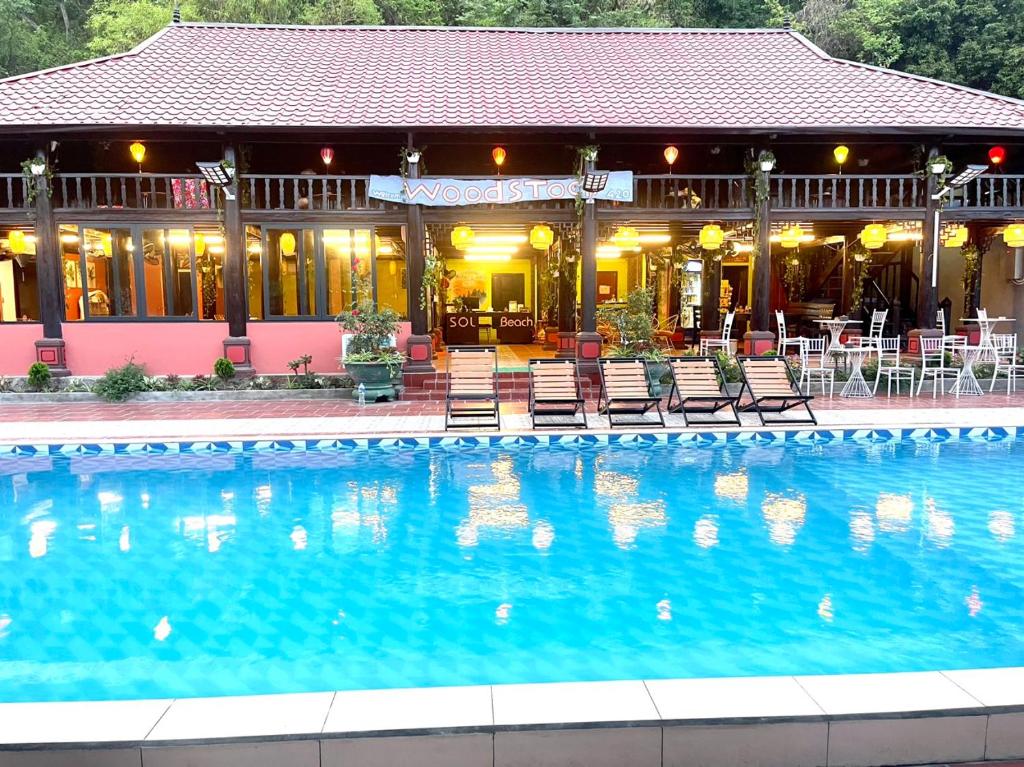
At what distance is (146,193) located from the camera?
510 inches

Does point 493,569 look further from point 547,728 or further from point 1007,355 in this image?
point 1007,355

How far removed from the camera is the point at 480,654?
4.40 metres

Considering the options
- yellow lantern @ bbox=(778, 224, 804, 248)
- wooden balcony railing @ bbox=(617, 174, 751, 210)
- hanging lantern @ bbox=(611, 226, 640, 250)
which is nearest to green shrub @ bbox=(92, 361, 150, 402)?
hanging lantern @ bbox=(611, 226, 640, 250)

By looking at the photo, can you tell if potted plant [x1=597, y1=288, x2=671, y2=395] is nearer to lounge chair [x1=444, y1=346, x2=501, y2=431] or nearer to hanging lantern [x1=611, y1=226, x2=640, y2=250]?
hanging lantern [x1=611, y1=226, x2=640, y2=250]

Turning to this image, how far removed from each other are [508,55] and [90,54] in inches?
707

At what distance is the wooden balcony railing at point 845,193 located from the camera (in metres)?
13.3

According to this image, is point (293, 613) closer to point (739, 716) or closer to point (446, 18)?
point (739, 716)

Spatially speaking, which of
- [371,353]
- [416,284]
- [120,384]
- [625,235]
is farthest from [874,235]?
[120,384]

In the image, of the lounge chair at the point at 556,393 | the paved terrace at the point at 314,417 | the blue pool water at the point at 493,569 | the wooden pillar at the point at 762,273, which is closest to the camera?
the blue pool water at the point at 493,569

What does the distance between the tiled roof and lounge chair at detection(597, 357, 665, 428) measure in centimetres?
432

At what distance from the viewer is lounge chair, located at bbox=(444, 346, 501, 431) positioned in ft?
33.7

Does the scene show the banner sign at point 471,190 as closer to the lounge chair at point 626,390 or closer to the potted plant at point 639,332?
the potted plant at point 639,332

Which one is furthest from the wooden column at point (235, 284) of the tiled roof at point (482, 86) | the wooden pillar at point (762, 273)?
the wooden pillar at point (762, 273)

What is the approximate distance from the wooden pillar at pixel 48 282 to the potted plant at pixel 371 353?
4.99 metres
